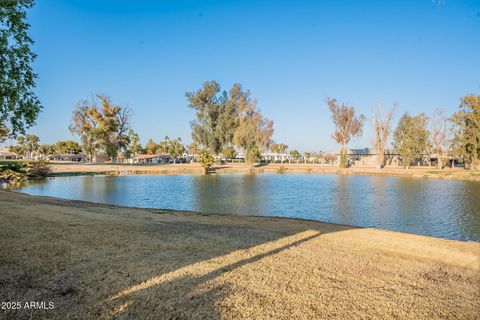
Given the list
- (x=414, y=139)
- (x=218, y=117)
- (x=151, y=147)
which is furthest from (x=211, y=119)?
(x=151, y=147)

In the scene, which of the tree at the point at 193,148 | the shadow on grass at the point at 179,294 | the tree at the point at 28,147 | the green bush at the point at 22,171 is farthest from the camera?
the tree at the point at 28,147

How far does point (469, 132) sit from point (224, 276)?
208 ft

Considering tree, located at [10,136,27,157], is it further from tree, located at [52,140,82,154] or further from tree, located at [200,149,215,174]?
tree, located at [200,149,215,174]

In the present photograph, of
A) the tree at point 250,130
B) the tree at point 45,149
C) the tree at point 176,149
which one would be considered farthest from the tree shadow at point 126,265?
the tree at point 45,149

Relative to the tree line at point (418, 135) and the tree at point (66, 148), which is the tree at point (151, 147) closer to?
the tree at point (66, 148)

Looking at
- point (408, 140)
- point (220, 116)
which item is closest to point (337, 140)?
point (408, 140)

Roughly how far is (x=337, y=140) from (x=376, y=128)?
387 inches

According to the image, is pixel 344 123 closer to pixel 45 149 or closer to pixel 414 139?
pixel 414 139

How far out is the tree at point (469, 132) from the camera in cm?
5409

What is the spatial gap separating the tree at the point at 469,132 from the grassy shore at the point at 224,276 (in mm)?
55537

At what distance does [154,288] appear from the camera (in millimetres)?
4711

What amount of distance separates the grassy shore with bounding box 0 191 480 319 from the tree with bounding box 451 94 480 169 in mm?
55537

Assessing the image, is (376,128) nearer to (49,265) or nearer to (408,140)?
(408,140)

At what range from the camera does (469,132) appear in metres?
55.6
